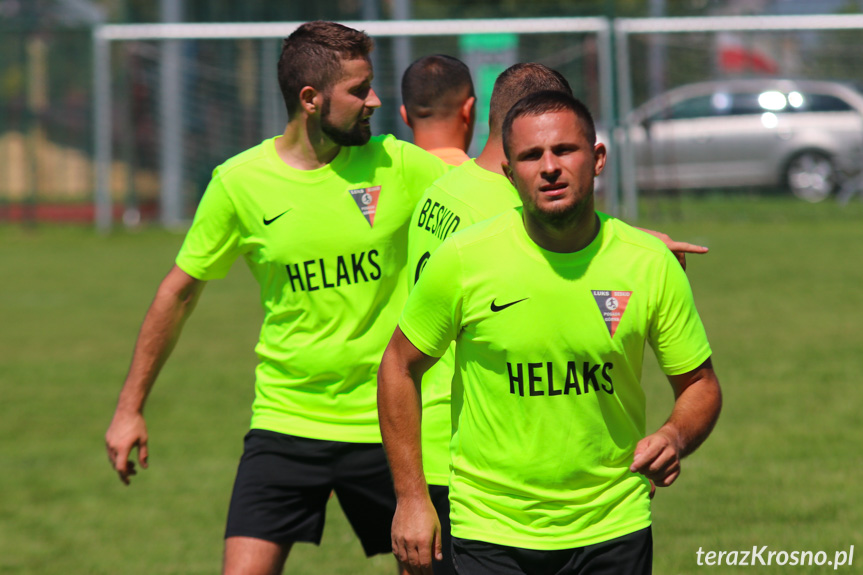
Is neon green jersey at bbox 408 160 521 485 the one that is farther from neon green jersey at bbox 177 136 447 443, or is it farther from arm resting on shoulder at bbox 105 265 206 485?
arm resting on shoulder at bbox 105 265 206 485

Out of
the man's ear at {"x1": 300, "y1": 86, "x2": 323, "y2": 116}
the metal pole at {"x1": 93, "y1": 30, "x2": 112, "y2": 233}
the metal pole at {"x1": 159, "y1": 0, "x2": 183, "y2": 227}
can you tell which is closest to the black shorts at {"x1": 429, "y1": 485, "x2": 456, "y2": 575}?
the man's ear at {"x1": 300, "y1": 86, "x2": 323, "y2": 116}

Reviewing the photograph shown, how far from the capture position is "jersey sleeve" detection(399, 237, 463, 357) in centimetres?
302

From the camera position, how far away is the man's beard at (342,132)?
409cm

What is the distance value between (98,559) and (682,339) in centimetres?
381

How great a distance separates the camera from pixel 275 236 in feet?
13.5

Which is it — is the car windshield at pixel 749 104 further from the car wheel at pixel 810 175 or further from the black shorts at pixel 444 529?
the black shorts at pixel 444 529

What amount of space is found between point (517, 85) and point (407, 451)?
1.21 m

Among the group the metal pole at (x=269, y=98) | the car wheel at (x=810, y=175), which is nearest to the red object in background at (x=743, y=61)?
the car wheel at (x=810, y=175)

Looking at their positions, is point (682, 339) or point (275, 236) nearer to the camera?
point (682, 339)

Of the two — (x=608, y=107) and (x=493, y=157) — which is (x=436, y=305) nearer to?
(x=493, y=157)

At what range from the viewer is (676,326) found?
3025 millimetres

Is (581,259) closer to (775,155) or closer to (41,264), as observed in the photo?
(41,264)

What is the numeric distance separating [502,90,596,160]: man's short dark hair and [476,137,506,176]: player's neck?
1.94 feet

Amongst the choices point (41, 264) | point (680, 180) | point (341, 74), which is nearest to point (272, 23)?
point (41, 264)
